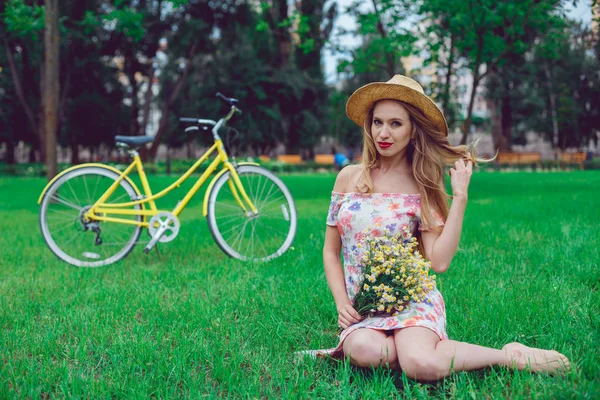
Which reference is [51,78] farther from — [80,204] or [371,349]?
[371,349]

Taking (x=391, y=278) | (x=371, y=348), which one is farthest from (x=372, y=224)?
(x=371, y=348)

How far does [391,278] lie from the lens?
93.7 inches

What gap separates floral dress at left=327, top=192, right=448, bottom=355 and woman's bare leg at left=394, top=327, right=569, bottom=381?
151 millimetres

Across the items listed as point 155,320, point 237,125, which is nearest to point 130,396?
point 155,320

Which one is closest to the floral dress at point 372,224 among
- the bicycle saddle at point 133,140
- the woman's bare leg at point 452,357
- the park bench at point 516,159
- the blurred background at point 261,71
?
the woman's bare leg at point 452,357

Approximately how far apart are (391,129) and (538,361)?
117 cm

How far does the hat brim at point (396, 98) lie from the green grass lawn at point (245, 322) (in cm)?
113

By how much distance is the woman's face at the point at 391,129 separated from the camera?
2.60 meters

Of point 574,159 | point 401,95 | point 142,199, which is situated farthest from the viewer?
point 574,159

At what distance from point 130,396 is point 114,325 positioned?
1113 millimetres

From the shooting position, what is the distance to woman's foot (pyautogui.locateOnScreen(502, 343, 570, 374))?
89.0 inches

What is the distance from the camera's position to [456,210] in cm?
242

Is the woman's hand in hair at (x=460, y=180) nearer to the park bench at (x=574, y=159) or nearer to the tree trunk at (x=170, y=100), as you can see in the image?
the tree trunk at (x=170, y=100)

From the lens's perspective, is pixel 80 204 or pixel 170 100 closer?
pixel 80 204
